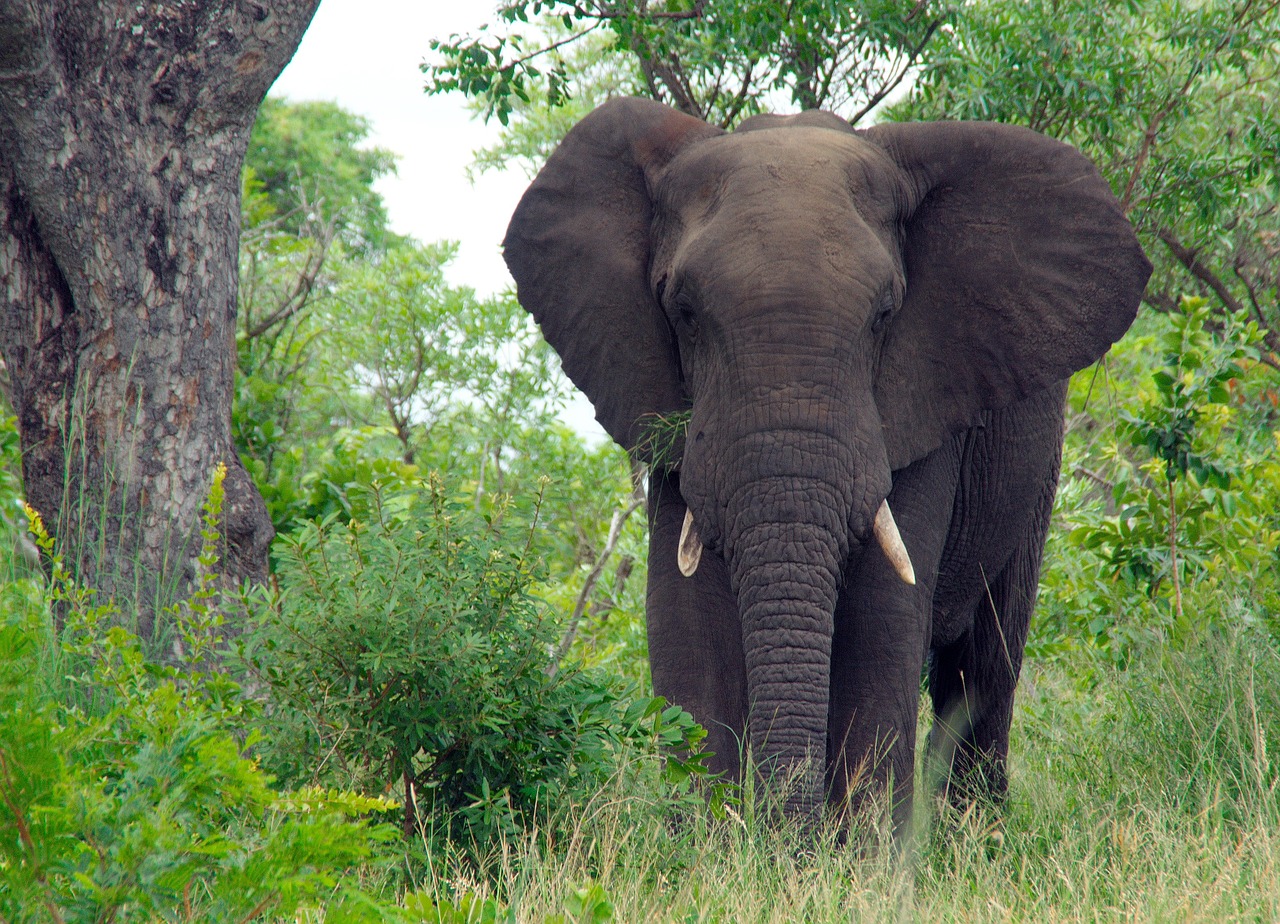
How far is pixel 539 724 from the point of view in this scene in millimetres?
4062

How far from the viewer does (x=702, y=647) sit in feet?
16.8

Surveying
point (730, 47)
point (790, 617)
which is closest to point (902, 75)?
point (730, 47)

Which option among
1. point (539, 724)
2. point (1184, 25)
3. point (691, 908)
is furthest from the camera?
point (1184, 25)

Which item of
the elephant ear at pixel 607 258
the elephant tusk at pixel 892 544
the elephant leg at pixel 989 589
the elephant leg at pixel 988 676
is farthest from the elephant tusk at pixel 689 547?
the elephant leg at pixel 988 676

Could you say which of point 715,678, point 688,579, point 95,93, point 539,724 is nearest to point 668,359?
point 688,579

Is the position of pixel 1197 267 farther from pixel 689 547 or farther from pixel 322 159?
pixel 322 159

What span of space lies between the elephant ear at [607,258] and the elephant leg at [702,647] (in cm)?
42

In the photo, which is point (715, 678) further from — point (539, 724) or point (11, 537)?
point (11, 537)

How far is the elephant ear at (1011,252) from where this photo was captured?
5.32m

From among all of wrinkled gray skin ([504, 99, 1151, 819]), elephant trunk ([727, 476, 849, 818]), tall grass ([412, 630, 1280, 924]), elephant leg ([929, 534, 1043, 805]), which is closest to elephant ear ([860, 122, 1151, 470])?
wrinkled gray skin ([504, 99, 1151, 819])

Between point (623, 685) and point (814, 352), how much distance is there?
1.27m

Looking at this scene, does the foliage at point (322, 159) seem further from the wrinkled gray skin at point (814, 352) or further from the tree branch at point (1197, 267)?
the wrinkled gray skin at point (814, 352)

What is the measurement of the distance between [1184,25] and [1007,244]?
13.0 ft

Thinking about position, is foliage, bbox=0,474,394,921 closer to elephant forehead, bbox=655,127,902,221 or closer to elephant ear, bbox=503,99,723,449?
elephant ear, bbox=503,99,723,449
